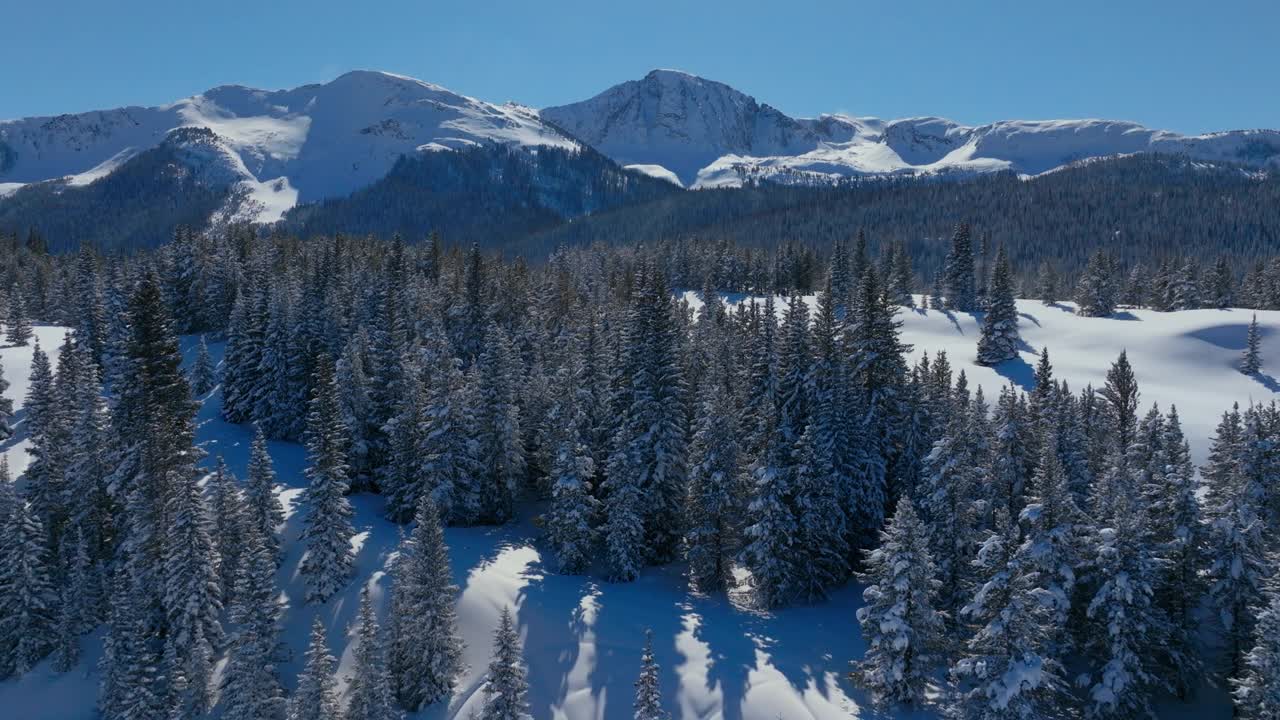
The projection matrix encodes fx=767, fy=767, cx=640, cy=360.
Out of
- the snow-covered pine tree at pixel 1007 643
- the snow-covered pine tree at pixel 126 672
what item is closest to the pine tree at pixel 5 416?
the snow-covered pine tree at pixel 126 672

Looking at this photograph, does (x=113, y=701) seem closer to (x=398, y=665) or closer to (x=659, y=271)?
(x=398, y=665)

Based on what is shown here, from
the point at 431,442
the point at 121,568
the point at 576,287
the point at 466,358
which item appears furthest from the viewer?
the point at 576,287

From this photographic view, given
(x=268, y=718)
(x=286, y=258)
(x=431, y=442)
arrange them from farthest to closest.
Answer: (x=286, y=258)
(x=431, y=442)
(x=268, y=718)

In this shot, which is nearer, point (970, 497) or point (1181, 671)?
point (1181, 671)

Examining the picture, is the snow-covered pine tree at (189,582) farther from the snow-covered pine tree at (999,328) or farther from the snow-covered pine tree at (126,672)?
the snow-covered pine tree at (999,328)

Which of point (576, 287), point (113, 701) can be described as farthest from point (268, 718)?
point (576, 287)

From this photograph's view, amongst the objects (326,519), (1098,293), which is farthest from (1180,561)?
(1098,293)

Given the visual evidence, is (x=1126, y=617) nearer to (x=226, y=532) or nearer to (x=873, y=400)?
(x=873, y=400)

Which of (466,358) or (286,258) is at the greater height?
(286,258)
